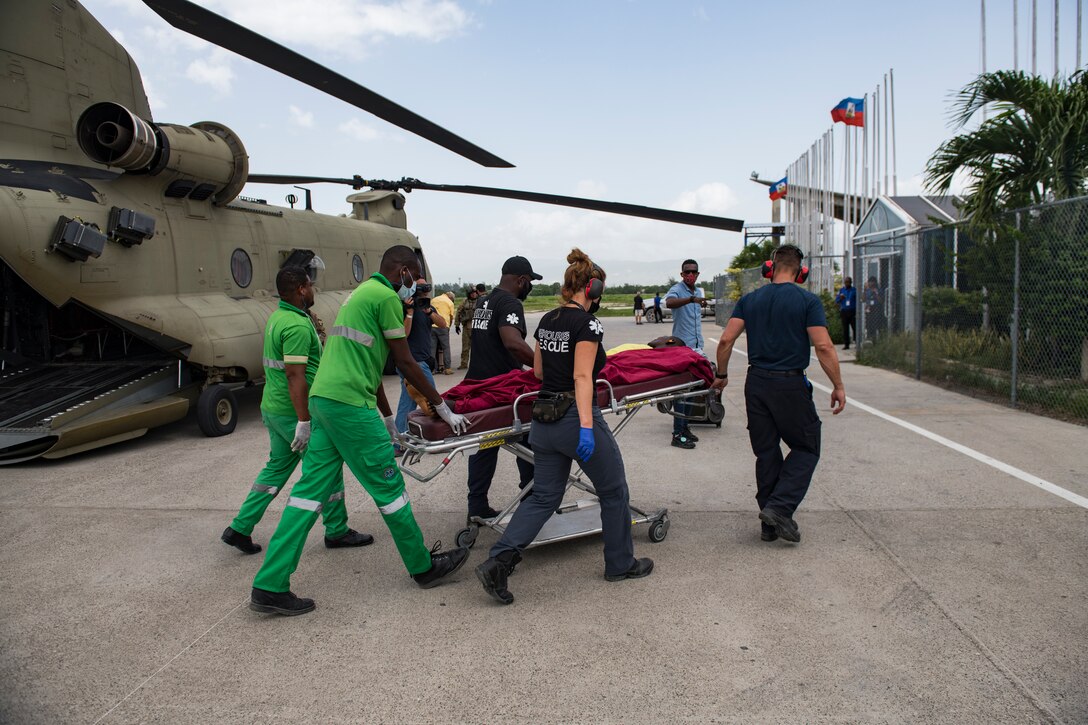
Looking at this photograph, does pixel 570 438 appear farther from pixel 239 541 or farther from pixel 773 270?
pixel 239 541

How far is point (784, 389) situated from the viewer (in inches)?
194

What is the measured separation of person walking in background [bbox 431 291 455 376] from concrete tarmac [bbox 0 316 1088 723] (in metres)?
7.75

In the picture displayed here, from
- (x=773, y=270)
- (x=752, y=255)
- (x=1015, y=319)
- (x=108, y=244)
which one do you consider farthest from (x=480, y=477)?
(x=752, y=255)

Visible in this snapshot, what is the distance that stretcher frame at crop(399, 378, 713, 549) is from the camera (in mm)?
4395

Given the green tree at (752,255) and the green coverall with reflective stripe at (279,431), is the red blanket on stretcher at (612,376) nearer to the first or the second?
the green coverall with reflective stripe at (279,431)

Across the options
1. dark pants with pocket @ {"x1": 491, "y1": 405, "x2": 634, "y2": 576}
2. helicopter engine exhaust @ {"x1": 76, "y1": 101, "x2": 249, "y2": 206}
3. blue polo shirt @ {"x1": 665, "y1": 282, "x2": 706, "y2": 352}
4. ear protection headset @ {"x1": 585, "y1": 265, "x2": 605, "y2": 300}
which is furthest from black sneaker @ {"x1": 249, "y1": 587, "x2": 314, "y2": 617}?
helicopter engine exhaust @ {"x1": 76, "y1": 101, "x2": 249, "y2": 206}

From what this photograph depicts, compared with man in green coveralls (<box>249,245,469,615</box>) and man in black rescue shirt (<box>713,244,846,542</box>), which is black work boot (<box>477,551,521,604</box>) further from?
man in black rescue shirt (<box>713,244,846,542</box>)

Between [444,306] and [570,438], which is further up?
[444,306]

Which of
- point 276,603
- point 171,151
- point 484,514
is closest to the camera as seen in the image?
point 276,603

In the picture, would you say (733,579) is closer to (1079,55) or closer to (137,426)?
(137,426)

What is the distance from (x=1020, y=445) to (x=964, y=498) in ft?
7.44

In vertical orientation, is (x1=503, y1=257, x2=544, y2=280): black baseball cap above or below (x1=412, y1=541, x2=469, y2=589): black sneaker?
above

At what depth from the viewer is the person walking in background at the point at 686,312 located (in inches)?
315

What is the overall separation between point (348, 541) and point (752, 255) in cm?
3711
